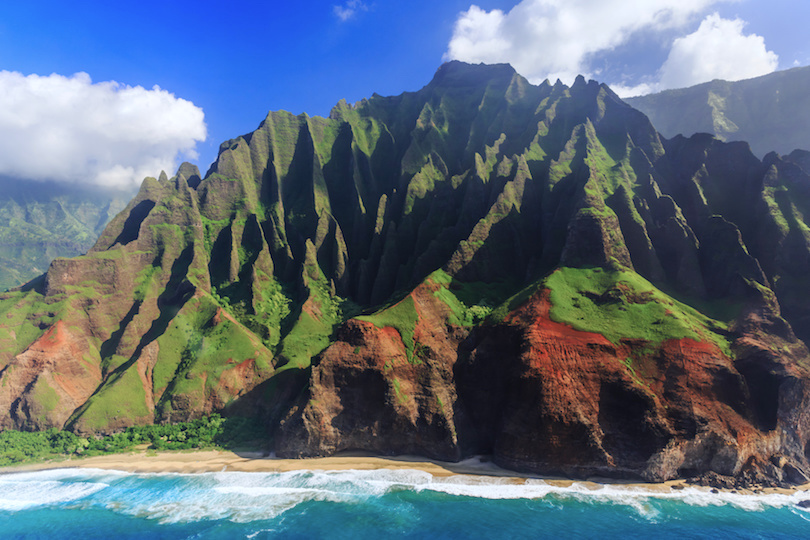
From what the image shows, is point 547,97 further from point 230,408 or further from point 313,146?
point 230,408

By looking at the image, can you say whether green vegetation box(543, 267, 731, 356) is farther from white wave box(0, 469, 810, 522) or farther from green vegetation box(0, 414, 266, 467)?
green vegetation box(0, 414, 266, 467)

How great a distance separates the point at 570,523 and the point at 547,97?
133602mm

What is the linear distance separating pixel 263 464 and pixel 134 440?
90.9 ft

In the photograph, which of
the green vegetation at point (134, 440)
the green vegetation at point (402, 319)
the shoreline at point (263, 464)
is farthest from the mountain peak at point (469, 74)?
the green vegetation at point (134, 440)

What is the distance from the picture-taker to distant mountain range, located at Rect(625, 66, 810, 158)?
132375 millimetres

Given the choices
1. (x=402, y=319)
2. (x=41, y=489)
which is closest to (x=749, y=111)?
(x=402, y=319)

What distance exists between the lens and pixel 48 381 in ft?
243

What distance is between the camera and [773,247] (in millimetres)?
74500

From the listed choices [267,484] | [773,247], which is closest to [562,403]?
[267,484]

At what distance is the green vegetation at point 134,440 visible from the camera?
66812 millimetres

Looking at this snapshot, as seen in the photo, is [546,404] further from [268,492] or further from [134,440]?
[134,440]

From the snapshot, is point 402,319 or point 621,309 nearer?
point 621,309

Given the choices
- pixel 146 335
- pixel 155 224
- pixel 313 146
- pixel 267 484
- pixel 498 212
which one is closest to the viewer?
pixel 267 484

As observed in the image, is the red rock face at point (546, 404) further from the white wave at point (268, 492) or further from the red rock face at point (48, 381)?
the red rock face at point (48, 381)
